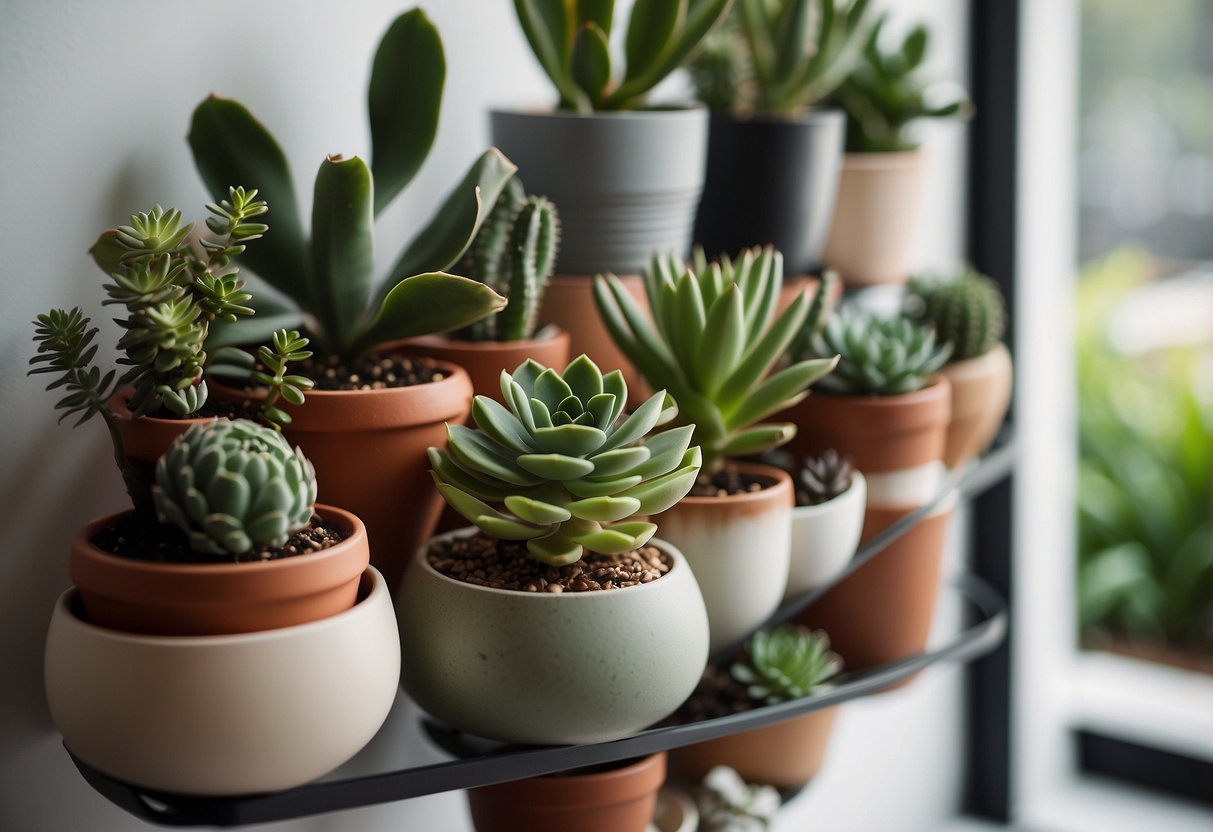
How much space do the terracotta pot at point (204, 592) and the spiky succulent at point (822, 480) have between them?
A: 0.35m

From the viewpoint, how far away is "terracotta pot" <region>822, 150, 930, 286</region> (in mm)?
931

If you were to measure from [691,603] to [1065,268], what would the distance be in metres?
1.04

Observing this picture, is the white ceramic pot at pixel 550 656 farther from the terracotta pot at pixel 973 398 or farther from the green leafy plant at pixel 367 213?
the terracotta pot at pixel 973 398

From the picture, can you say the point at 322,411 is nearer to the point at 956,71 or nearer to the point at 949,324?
the point at 949,324

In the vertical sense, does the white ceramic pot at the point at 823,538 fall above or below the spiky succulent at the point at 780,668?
above

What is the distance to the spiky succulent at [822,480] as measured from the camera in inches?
29.2

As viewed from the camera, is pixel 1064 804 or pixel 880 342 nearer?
pixel 880 342

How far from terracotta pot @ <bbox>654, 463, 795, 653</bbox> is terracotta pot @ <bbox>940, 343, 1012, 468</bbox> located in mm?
281

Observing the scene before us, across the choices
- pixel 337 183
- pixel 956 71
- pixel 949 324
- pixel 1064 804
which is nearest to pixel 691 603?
pixel 337 183

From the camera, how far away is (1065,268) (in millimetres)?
1431

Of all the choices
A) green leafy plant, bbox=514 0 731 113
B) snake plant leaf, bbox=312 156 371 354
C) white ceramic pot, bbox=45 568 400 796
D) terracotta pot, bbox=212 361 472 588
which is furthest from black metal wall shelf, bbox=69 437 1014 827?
green leafy plant, bbox=514 0 731 113

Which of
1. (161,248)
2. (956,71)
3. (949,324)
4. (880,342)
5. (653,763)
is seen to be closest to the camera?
(161,248)

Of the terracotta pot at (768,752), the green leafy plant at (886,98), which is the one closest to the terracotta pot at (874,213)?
the green leafy plant at (886,98)

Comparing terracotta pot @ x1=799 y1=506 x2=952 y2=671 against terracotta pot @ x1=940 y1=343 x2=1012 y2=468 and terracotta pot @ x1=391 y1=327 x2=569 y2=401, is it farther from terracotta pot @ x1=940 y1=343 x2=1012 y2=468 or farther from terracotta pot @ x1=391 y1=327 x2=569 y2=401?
terracotta pot @ x1=391 y1=327 x2=569 y2=401
